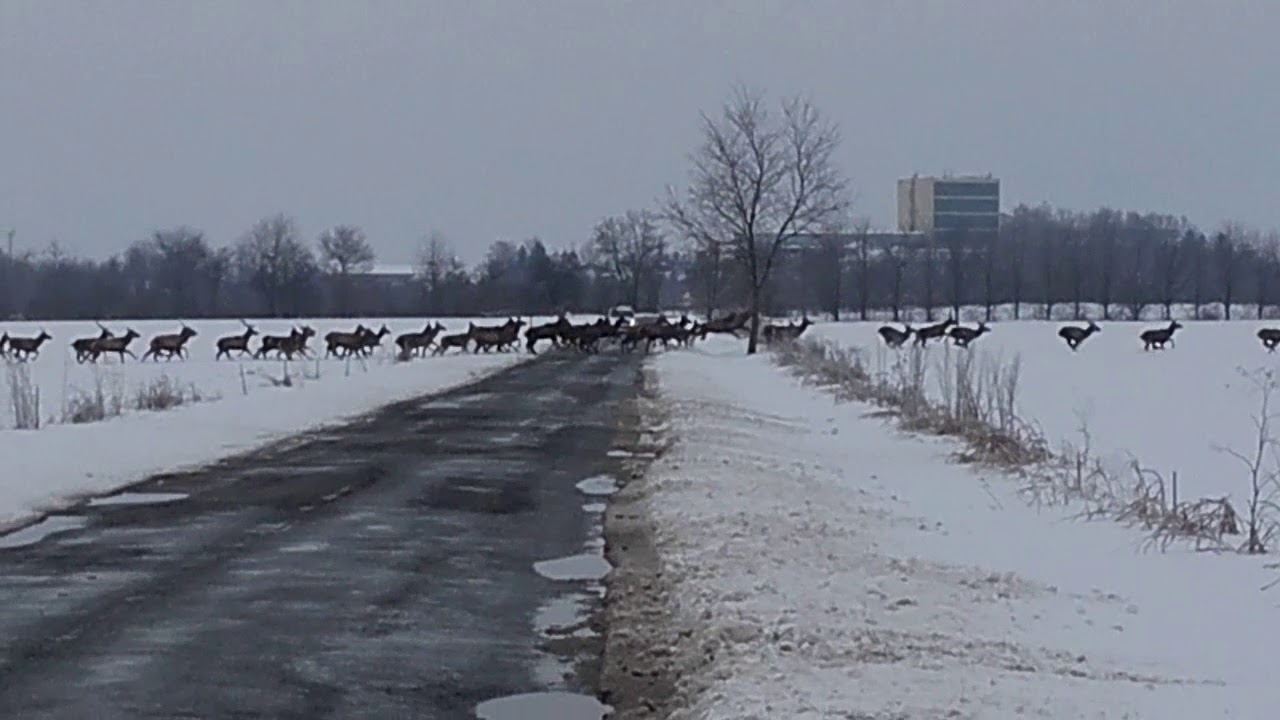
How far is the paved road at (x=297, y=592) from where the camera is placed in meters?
8.48

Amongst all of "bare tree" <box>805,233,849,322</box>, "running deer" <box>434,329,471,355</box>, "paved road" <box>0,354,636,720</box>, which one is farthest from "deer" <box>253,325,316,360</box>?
"bare tree" <box>805,233,849,322</box>

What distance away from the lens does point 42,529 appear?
1499 cm

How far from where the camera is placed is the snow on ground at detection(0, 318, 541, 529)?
19002mm

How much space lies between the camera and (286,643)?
31.6ft

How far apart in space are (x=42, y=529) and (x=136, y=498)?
237 cm

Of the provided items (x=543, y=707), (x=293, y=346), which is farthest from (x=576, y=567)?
(x=293, y=346)

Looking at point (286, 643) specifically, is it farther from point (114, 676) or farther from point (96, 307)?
point (96, 307)

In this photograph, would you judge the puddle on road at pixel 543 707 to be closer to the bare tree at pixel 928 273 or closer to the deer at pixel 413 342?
the deer at pixel 413 342

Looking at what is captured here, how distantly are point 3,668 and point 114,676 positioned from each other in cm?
64

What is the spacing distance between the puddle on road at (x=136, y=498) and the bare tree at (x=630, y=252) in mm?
108237

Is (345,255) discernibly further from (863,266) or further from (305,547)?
(305,547)

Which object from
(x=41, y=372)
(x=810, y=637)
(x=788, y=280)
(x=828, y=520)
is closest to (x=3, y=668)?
(x=810, y=637)

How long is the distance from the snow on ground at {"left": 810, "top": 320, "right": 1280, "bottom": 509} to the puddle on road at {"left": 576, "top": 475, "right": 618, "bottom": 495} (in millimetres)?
6186

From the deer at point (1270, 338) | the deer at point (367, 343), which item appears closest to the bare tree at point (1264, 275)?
the deer at point (1270, 338)
